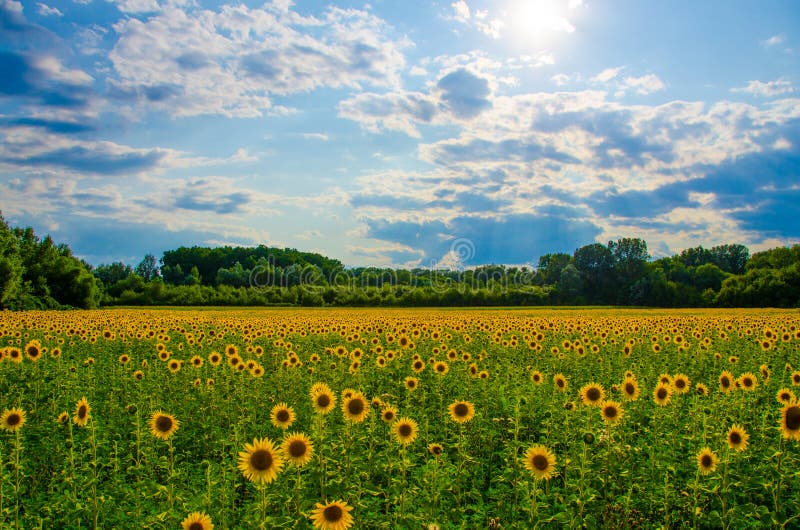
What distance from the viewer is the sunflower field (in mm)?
5023

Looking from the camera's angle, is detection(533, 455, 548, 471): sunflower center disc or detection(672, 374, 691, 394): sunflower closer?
detection(533, 455, 548, 471): sunflower center disc

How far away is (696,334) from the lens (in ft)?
53.3

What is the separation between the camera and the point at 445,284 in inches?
3214

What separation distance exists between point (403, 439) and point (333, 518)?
1.61m

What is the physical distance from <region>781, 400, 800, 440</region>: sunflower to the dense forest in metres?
51.4

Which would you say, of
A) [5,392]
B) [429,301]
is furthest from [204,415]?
[429,301]

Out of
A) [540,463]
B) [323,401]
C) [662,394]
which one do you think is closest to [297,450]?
[323,401]

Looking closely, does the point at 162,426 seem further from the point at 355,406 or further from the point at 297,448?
the point at 355,406

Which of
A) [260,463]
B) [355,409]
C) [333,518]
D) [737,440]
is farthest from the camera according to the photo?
[355,409]

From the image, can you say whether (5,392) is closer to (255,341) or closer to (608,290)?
(255,341)

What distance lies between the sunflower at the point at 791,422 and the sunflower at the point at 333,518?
488 centimetres

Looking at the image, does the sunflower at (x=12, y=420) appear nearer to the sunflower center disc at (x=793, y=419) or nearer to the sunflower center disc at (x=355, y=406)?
the sunflower center disc at (x=355, y=406)

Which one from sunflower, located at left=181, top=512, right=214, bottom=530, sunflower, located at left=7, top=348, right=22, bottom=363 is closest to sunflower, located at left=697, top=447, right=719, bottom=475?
sunflower, located at left=181, top=512, right=214, bottom=530

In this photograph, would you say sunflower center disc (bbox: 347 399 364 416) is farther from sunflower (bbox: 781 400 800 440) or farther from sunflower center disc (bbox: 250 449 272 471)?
sunflower (bbox: 781 400 800 440)
